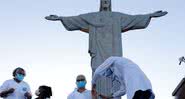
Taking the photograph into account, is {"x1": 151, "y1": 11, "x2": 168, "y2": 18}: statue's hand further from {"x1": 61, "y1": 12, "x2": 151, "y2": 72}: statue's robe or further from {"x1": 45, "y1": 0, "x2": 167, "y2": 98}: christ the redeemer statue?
{"x1": 61, "y1": 12, "x2": 151, "y2": 72}: statue's robe

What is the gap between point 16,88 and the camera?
8.91 metres

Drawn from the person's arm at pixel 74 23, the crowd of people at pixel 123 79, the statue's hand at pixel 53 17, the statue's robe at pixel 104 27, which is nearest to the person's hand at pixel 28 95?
the crowd of people at pixel 123 79

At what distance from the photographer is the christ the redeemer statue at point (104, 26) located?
13.8 meters

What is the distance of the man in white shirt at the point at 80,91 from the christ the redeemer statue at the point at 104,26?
4304mm

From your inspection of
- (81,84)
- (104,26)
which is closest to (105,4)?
(104,26)

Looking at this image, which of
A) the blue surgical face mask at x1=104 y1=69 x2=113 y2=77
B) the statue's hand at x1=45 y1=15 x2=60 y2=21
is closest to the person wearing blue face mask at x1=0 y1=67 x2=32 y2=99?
the blue surgical face mask at x1=104 y1=69 x2=113 y2=77

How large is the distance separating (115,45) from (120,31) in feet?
1.82

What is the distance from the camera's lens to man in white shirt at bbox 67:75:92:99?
29.0 ft

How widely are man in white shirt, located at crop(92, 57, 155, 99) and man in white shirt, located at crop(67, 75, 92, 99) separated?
2.35 meters

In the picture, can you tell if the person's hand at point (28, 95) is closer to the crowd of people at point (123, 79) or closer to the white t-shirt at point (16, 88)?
the white t-shirt at point (16, 88)

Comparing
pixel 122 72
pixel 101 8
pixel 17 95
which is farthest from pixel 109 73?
pixel 101 8

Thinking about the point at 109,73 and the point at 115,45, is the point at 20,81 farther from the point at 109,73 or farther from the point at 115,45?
the point at 115,45

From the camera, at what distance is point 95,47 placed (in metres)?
13.8

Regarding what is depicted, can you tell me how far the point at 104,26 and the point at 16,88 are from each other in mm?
5728
